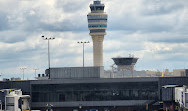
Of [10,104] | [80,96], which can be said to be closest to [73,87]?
[80,96]

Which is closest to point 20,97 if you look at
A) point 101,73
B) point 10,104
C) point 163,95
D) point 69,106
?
point 10,104

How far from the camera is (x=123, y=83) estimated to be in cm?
15500

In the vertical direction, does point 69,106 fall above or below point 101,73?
below

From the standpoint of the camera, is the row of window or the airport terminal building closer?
the airport terminal building

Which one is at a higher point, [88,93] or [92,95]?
[88,93]

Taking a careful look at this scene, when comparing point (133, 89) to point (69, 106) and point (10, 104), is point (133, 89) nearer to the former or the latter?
point (69, 106)

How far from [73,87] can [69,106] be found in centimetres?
610

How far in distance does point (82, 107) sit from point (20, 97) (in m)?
22.5

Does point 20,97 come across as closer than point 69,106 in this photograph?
Yes

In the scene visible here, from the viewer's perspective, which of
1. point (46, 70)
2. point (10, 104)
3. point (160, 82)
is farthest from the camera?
point (46, 70)

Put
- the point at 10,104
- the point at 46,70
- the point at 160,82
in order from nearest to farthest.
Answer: the point at 10,104 → the point at 160,82 → the point at 46,70

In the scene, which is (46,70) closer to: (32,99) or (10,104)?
(32,99)

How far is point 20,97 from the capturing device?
142 m

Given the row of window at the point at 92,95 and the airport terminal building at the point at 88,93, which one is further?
the row of window at the point at 92,95
